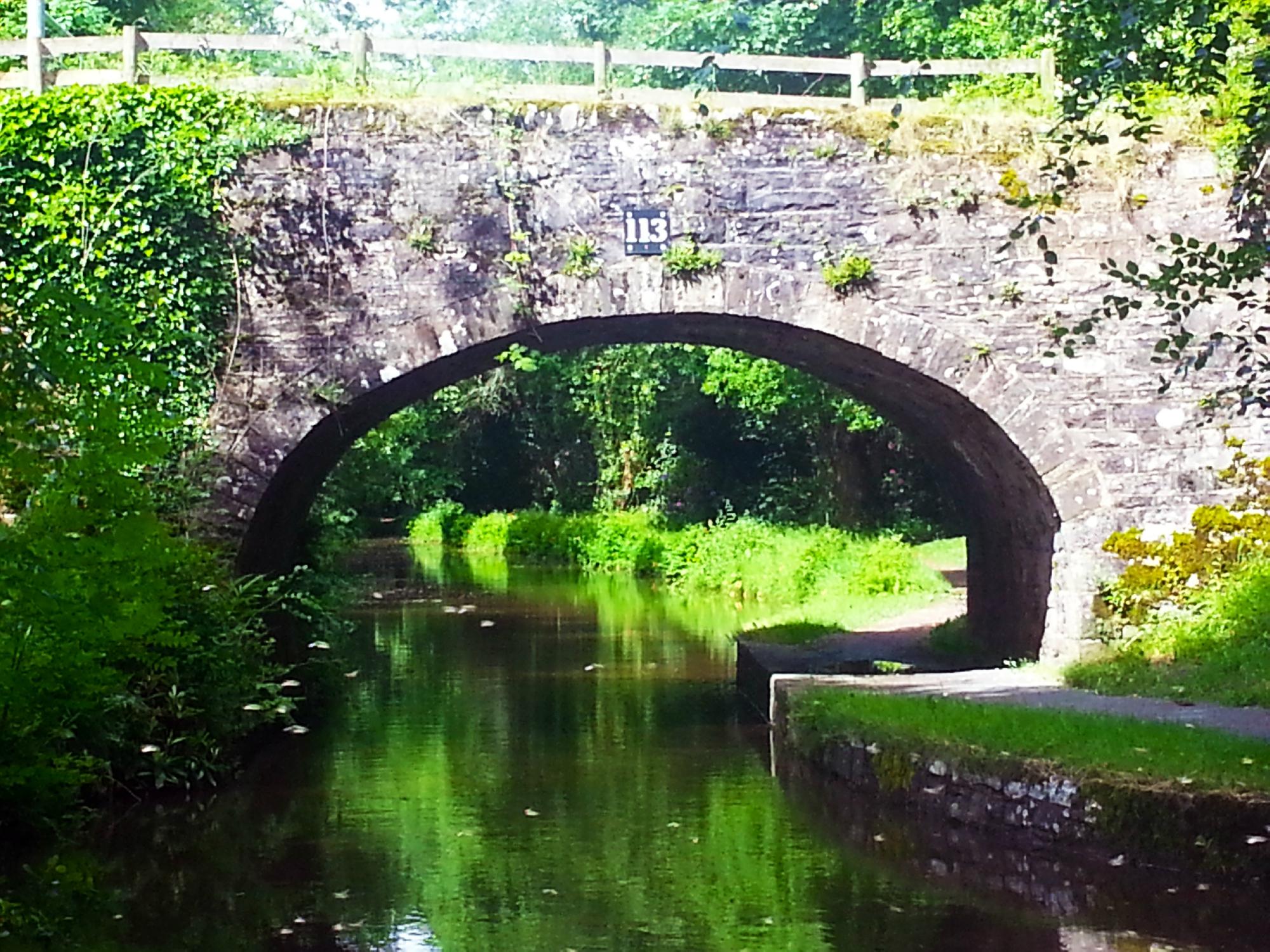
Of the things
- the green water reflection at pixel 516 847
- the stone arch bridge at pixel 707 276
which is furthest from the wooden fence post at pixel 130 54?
the green water reflection at pixel 516 847

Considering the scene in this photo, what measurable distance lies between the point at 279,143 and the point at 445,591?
13.2m

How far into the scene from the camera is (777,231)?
36.0 feet

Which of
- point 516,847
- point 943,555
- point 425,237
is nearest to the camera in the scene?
point 516,847

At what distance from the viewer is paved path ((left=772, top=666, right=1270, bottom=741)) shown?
9.01 meters

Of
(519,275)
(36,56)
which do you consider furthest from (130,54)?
(519,275)

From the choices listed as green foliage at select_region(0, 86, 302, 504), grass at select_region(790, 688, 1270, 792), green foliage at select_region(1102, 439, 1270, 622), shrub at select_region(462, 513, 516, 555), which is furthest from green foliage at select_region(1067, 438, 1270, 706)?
shrub at select_region(462, 513, 516, 555)

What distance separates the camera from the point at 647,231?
10.9 meters

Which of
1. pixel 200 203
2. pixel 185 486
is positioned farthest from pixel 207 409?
pixel 200 203

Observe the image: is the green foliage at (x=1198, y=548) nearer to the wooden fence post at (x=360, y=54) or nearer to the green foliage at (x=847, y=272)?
the green foliage at (x=847, y=272)

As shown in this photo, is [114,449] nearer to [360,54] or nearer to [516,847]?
[516,847]

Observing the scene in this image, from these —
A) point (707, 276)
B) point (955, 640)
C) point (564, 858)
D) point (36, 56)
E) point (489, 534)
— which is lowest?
point (489, 534)

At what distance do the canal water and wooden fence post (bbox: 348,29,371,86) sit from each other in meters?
4.31

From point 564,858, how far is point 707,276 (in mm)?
4406

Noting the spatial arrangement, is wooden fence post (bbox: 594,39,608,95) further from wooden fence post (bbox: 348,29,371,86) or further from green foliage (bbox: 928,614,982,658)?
green foliage (bbox: 928,614,982,658)
